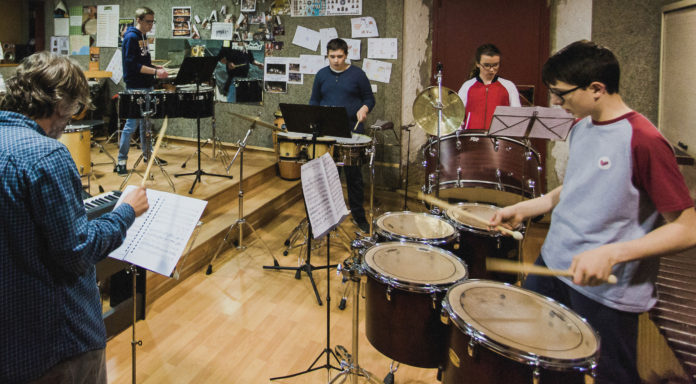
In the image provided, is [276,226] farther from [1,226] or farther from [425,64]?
[1,226]

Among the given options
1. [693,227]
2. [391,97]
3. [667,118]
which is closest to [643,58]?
[667,118]

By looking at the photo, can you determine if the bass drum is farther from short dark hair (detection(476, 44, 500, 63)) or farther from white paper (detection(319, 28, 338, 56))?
white paper (detection(319, 28, 338, 56))

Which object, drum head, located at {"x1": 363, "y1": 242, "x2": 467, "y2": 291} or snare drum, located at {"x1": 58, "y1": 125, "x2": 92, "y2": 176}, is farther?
snare drum, located at {"x1": 58, "y1": 125, "x2": 92, "y2": 176}

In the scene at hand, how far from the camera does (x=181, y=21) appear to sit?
647 centimetres

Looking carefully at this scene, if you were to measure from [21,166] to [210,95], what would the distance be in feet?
13.1

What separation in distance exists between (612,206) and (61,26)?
876 cm

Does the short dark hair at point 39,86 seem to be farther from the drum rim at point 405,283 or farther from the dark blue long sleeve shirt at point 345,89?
the dark blue long sleeve shirt at point 345,89

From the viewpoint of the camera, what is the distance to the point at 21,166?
1.08 meters

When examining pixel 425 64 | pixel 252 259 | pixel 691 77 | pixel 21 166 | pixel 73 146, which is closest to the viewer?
pixel 21 166

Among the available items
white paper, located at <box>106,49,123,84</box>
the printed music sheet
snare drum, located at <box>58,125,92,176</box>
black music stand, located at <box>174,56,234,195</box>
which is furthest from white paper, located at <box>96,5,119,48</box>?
the printed music sheet

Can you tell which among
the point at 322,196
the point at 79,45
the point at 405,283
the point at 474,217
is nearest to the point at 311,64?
the point at 322,196

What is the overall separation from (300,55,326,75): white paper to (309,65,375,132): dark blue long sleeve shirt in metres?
1.29

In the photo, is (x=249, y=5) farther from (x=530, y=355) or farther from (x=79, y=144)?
(x=530, y=355)

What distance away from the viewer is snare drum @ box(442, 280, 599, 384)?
4.30 feet
